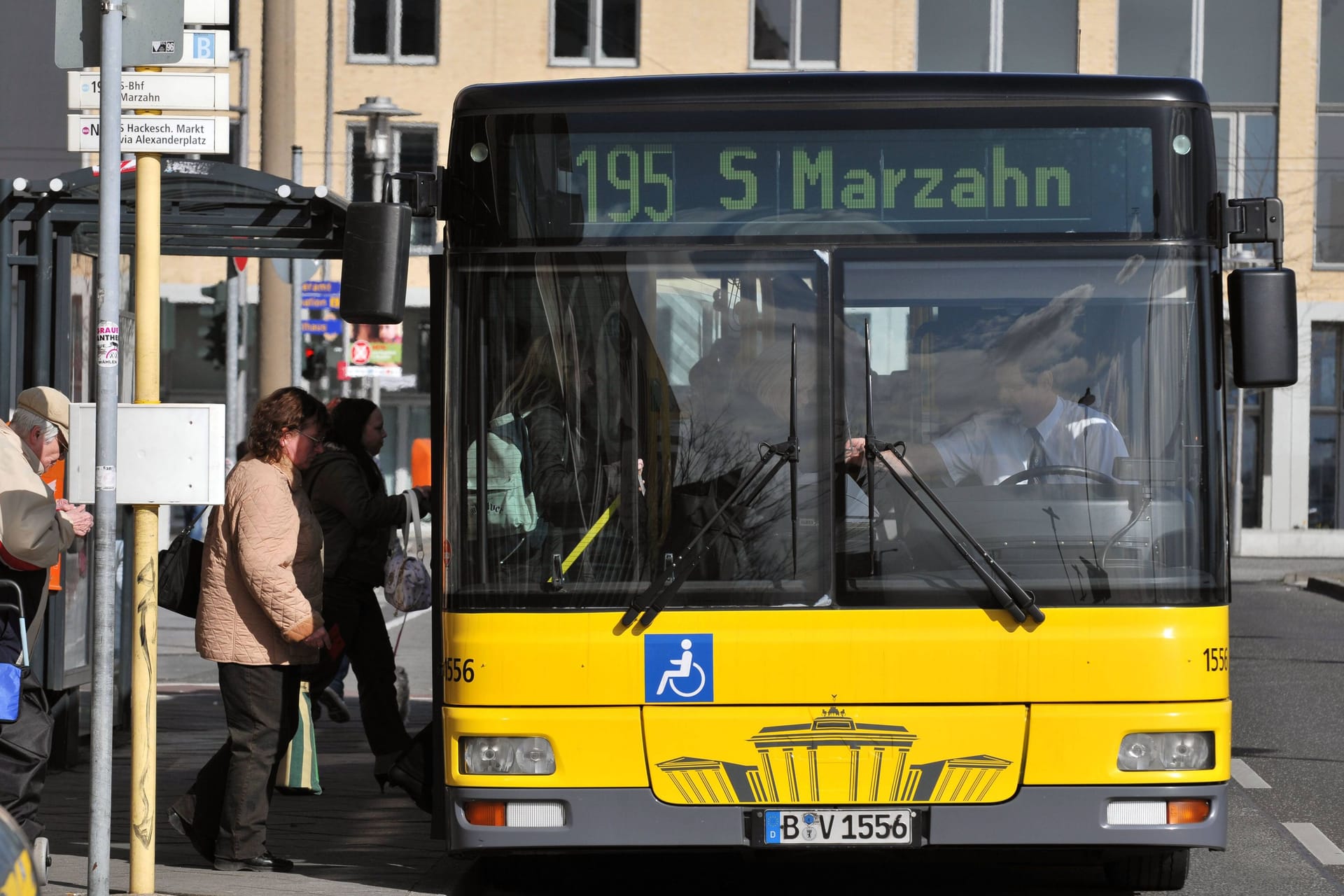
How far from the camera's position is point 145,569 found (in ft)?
19.5

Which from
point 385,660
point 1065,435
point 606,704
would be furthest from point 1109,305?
point 385,660

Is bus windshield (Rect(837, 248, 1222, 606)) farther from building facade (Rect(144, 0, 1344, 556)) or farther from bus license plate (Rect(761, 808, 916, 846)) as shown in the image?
building facade (Rect(144, 0, 1344, 556))

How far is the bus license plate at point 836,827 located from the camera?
5633 mm

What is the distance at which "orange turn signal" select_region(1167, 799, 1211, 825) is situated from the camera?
221 inches


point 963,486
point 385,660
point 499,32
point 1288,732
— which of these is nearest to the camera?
point 963,486

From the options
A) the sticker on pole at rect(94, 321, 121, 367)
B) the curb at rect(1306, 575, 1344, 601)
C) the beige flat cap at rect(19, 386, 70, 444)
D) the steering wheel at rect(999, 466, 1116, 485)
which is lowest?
the curb at rect(1306, 575, 1344, 601)

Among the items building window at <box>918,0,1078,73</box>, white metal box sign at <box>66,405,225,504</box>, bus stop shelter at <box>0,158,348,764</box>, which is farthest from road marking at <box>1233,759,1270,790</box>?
building window at <box>918,0,1078,73</box>

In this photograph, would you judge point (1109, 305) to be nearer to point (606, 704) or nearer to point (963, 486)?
point (963, 486)

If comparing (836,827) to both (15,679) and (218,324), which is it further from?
(218,324)

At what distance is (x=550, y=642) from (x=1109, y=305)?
6.43ft

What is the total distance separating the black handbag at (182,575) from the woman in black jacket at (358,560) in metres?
0.92

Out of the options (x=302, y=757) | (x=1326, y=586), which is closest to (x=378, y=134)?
(x=1326, y=586)

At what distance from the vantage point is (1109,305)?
5.71m

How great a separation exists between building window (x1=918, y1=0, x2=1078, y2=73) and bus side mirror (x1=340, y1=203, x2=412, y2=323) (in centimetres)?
2809
